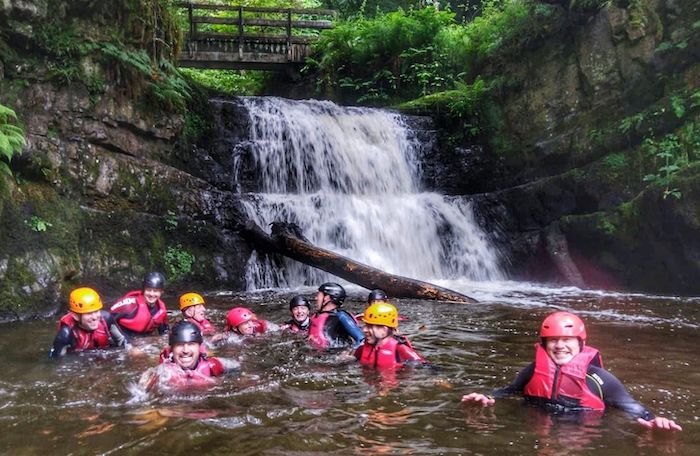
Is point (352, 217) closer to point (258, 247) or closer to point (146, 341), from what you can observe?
point (258, 247)

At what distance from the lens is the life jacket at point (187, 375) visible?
4.89 metres

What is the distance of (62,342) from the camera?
5953 mm

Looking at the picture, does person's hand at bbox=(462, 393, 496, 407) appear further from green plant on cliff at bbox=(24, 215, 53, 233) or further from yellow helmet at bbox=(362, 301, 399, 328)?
green plant on cliff at bbox=(24, 215, 53, 233)

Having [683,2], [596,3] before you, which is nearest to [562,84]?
[596,3]

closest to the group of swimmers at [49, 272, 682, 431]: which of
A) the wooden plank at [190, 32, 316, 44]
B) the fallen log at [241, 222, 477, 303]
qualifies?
the fallen log at [241, 222, 477, 303]

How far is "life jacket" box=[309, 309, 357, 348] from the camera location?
672 cm

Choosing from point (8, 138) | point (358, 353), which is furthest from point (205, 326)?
point (8, 138)

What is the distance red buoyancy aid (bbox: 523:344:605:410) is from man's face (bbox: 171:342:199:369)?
287 centimetres

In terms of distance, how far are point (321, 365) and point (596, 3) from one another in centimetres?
1086

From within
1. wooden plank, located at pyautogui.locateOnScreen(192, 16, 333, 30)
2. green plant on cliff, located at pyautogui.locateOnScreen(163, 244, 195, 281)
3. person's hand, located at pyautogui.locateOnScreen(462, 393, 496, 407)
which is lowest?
person's hand, located at pyautogui.locateOnScreen(462, 393, 496, 407)

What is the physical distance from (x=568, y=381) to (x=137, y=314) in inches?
204

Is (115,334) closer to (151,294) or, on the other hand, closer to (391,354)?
(151,294)

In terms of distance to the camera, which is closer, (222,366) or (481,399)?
(481,399)

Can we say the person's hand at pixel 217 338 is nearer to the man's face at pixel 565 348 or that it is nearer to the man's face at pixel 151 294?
the man's face at pixel 151 294
